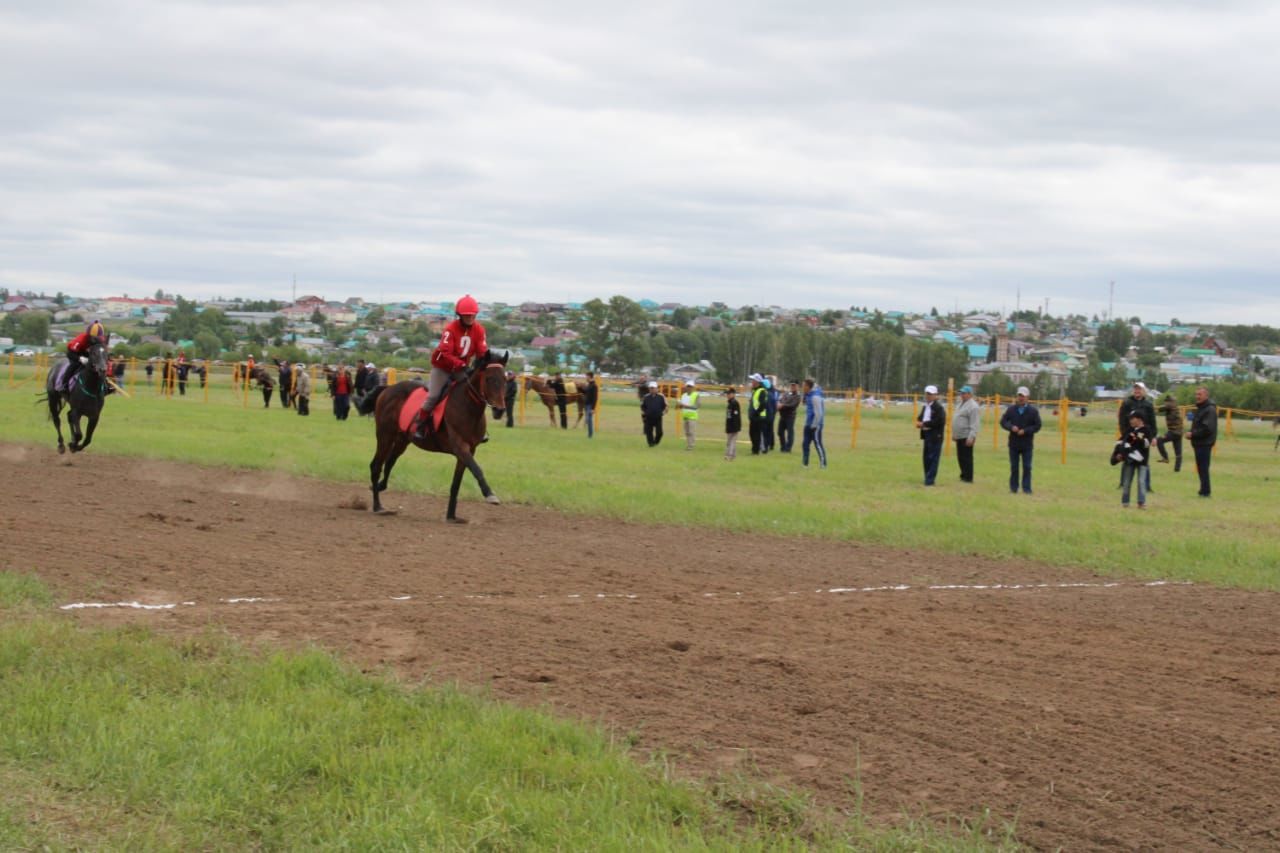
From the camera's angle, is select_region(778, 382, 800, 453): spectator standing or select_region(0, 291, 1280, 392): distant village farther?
select_region(0, 291, 1280, 392): distant village

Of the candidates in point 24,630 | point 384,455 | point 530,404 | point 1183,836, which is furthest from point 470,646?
point 530,404

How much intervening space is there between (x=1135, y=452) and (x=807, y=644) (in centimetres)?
1361

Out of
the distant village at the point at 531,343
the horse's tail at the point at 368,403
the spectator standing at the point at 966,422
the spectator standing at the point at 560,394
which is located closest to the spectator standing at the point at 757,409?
the spectator standing at the point at 966,422

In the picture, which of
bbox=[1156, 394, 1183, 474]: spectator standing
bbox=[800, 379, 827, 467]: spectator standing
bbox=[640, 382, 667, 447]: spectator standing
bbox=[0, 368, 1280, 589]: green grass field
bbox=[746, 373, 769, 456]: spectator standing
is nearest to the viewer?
bbox=[0, 368, 1280, 589]: green grass field

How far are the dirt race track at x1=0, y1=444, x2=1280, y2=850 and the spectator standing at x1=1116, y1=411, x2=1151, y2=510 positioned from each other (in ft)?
24.3

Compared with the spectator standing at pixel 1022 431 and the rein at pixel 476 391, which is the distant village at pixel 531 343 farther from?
the rein at pixel 476 391

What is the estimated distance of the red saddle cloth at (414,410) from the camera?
1669 centimetres

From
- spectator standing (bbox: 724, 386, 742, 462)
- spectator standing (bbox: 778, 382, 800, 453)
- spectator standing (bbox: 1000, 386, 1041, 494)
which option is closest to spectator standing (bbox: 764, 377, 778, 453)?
spectator standing (bbox: 778, 382, 800, 453)

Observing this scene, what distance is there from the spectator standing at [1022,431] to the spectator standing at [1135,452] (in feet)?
7.00

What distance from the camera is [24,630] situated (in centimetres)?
827

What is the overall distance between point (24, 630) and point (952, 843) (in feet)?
19.5

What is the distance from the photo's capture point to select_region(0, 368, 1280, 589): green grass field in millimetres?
15680

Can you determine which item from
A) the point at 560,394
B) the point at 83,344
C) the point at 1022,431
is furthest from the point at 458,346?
the point at 560,394

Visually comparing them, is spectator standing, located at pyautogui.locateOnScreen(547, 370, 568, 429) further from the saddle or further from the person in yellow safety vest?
the saddle
